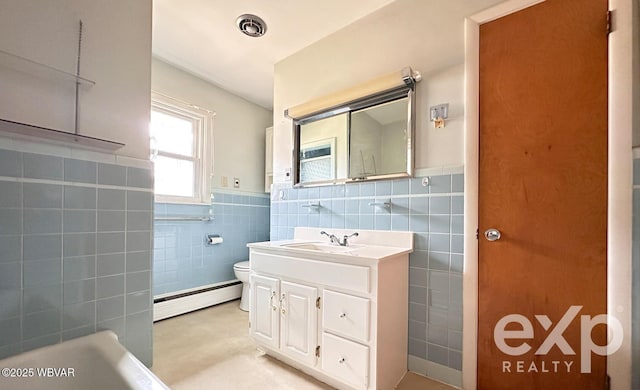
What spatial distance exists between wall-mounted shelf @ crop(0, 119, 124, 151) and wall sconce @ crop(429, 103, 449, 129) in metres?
1.75

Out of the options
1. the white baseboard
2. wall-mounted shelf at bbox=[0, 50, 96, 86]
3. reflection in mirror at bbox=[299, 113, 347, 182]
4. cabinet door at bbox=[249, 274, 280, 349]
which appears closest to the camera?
wall-mounted shelf at bbox=[0, 50, 96, 86]

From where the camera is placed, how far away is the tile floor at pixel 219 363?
1.51 m

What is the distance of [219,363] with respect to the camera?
171cm

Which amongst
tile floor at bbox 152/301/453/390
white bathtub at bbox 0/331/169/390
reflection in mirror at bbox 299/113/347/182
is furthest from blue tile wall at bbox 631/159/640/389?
white bathtub at bbox 0/331/169/390

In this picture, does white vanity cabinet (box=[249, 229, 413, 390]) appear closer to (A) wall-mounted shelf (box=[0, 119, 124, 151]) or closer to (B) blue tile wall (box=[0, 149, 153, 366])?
(B) blue tile wall (box=[0, 149, 153, 366])

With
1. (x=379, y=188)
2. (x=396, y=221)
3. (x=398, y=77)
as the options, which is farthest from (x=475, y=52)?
(x=396, y=221)

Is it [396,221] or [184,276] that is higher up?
[396,221]

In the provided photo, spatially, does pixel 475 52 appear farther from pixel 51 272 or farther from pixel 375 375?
pixel 51 272

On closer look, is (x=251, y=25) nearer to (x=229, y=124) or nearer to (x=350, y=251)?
(x=229, y=124)

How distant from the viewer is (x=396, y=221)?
175 centimetres

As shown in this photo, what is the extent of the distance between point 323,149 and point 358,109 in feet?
1.45

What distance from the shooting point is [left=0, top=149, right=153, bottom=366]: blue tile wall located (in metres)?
1.04

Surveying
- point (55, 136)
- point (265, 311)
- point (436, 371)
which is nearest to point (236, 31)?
point (55, 136)

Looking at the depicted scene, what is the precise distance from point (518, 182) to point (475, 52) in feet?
2.61
